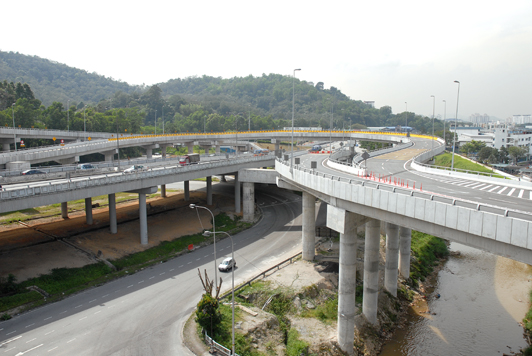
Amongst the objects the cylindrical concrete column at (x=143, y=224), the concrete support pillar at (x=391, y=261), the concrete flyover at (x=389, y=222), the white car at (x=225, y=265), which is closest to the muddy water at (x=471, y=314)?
the concrete support pillar at (x=391, y=261)

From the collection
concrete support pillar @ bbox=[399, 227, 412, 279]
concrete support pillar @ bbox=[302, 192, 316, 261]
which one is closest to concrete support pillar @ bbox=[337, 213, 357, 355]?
concrete support pillar @ bbox=[302, 192, 316, 261]

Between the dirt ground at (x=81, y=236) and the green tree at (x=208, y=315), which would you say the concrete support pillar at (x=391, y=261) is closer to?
the green tree at (x=208, y=315)

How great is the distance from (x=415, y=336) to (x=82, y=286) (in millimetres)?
32397

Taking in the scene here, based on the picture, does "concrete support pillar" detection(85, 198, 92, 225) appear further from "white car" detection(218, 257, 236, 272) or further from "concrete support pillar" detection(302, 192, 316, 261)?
"concrete support pillar" detection(302, 192, 316, 261)

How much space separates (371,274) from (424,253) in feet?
76.0

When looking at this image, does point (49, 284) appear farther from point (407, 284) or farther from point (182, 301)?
point (407, 284)

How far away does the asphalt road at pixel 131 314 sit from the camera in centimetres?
2720

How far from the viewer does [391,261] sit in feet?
135

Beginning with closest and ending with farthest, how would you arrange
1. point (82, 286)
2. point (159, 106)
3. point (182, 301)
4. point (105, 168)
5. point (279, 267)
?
point (182, 301), point (82, 286), point (279, 267), point (105, 168), point (159, 106)

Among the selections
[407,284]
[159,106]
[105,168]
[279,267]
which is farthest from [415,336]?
[159,106]

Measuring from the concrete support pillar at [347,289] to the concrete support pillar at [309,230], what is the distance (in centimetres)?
1371

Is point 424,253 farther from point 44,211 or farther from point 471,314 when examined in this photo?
point 44,211

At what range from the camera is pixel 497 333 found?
35688 millimetres

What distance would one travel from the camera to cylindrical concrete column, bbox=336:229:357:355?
31.2 m
